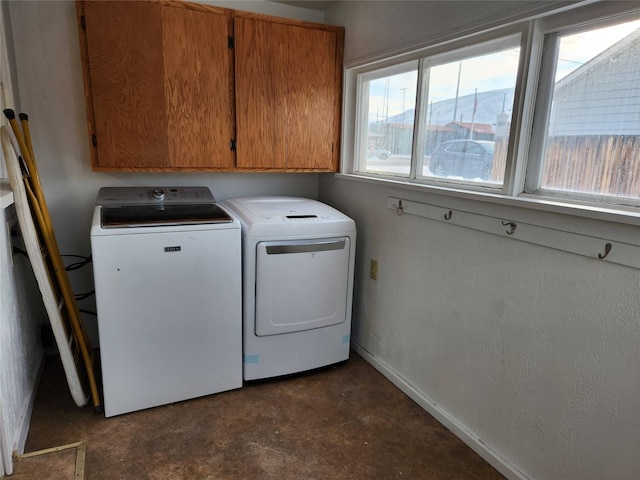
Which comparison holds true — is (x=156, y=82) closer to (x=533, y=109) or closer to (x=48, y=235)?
(x=48, y=235)

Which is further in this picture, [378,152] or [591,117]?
[378,152]

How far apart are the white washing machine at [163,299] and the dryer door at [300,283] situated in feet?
0.46

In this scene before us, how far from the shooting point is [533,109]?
1.63 m

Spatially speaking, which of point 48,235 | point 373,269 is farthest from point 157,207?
point 373,269

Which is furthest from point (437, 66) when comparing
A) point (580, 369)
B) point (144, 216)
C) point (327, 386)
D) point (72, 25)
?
point (72, 25)

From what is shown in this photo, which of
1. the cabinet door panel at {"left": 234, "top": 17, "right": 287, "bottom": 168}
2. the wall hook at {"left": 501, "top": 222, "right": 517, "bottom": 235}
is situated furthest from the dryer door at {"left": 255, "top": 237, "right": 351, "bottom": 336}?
the wall hook at {"left": 501, "top": 222, "right": 517, "bottom": 235}

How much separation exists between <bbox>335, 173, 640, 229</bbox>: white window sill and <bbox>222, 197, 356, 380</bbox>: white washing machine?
553 millimetres

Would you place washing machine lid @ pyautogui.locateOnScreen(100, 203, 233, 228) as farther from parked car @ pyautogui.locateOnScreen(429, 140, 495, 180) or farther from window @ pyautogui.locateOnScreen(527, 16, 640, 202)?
window @ pyautogui.locateOnScreen(527, 16, 640, 202)

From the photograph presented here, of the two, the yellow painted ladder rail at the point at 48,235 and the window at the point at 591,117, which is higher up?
the window at the point at 591,117

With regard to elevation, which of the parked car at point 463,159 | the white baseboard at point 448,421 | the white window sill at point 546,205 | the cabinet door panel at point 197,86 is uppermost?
the cabinet door panel at point 197,86

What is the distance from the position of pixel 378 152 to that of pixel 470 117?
77 centimetres

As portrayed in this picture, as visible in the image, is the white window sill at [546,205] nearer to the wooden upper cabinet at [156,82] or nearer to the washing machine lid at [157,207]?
the washing machine lid at [157,207]

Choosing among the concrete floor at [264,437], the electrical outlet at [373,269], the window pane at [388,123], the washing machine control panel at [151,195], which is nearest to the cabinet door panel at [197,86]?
the washing machine control panel at [151,195]

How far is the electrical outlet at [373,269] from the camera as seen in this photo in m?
2.55
